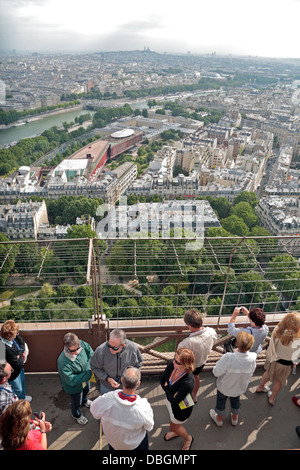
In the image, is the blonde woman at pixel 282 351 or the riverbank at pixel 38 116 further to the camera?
the riverbank at pixel 38 116

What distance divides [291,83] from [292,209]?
43.0 meters

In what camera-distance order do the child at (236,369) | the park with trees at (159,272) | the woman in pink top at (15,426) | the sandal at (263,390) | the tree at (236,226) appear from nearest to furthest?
the woman in pink top at (15,426)
the child at (236,369)
the sandal at (263,390)
the park with trees at (159,272)
the tree at (236,226)

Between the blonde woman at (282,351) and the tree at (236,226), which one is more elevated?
the blonde woman at (282,351)

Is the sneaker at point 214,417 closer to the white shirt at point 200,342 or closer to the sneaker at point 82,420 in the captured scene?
the white shirt at point 200,342

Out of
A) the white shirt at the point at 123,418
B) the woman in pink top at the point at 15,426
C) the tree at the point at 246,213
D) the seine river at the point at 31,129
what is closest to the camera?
the woman in pink top at the point at 15,426

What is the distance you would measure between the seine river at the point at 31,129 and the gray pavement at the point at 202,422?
19.7 m

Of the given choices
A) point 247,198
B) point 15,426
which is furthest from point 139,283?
point 247,198

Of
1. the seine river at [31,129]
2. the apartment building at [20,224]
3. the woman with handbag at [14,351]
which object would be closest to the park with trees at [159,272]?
the woman with handbag at [14,351]

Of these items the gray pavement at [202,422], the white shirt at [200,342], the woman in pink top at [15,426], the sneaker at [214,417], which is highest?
the woman in pink top at [15,426]

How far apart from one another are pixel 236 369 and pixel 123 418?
0.46 m

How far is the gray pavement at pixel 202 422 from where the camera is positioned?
1.37m

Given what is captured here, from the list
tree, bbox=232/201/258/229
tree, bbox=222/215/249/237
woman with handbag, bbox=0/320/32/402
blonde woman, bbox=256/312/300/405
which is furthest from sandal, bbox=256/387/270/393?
tree, bbox=232/201/258/229

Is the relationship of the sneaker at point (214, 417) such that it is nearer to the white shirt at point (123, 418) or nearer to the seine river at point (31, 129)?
the white shirt at point (123, 418)

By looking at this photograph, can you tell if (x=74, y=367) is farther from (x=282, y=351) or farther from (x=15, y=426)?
(x=282, y=351)
